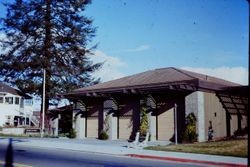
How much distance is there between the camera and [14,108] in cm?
6419

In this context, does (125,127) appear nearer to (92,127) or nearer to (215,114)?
(92,127)

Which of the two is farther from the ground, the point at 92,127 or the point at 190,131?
the point at 92,127

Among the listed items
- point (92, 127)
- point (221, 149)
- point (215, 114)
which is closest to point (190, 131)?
point (215, 114)

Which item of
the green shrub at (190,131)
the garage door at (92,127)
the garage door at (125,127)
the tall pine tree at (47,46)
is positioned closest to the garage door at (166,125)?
the green shrub at (190,131)

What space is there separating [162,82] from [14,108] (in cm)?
3934

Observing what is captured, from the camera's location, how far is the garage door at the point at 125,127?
3372 centimetres

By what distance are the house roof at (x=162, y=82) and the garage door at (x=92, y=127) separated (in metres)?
2.72

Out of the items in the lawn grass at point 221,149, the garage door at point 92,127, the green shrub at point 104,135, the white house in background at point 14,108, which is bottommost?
the lawn grass at point 221,149

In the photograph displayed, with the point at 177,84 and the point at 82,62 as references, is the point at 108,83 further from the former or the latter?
the point at 82,62

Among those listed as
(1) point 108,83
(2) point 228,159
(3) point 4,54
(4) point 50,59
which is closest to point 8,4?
(3) point 4,54

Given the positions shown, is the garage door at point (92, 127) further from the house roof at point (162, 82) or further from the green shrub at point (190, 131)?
the green shrub at point (190, 131)

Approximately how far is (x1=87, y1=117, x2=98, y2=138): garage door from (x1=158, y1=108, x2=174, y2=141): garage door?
733cm

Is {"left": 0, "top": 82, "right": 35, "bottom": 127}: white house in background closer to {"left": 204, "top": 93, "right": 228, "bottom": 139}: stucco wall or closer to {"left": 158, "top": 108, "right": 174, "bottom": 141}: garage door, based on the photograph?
{"left": 158, "top": 108, "right": 174, "bottom": 141}: garage door

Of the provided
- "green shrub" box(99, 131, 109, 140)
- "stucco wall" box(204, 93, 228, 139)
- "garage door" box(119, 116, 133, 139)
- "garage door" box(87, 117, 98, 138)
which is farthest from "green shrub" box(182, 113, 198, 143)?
"garage door" box(87, 117, 98, 138)
